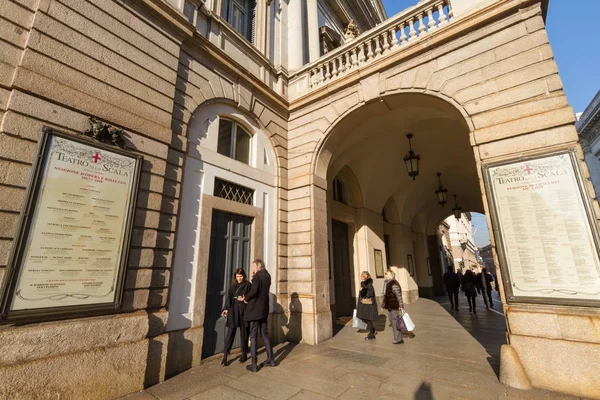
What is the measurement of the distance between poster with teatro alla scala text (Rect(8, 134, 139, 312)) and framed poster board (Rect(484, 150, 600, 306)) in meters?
5.98

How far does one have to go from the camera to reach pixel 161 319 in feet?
15.0

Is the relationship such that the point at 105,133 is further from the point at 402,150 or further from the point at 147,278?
the point at 402,150

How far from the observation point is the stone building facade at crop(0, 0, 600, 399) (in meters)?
3.64

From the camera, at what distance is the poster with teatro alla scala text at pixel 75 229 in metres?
3.41

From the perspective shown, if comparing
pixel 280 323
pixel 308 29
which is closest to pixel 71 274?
pixel 280 323

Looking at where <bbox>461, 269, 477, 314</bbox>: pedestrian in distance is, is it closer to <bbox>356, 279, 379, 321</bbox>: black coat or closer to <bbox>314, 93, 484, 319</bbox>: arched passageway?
<bbox>314, 93, 484, 319</bbox>: arched passageway

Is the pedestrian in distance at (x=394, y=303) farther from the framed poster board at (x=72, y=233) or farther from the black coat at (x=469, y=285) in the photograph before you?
the black coat at (x=469, y=285)

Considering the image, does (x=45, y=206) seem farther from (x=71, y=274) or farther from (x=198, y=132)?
(x=198, y=132)

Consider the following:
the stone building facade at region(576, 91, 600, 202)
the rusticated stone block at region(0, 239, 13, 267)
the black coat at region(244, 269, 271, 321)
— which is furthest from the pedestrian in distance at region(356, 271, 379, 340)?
the stone building facade at region(576, 91, 600, 202)

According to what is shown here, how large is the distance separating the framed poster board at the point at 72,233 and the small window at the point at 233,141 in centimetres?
269

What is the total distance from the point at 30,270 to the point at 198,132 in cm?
376

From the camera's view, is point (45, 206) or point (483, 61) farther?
point (483, 61)

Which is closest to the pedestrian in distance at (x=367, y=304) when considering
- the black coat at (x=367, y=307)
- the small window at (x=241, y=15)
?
the black coat at (x=367, y=307)

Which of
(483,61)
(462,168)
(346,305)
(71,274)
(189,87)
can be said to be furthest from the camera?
(462,168)
